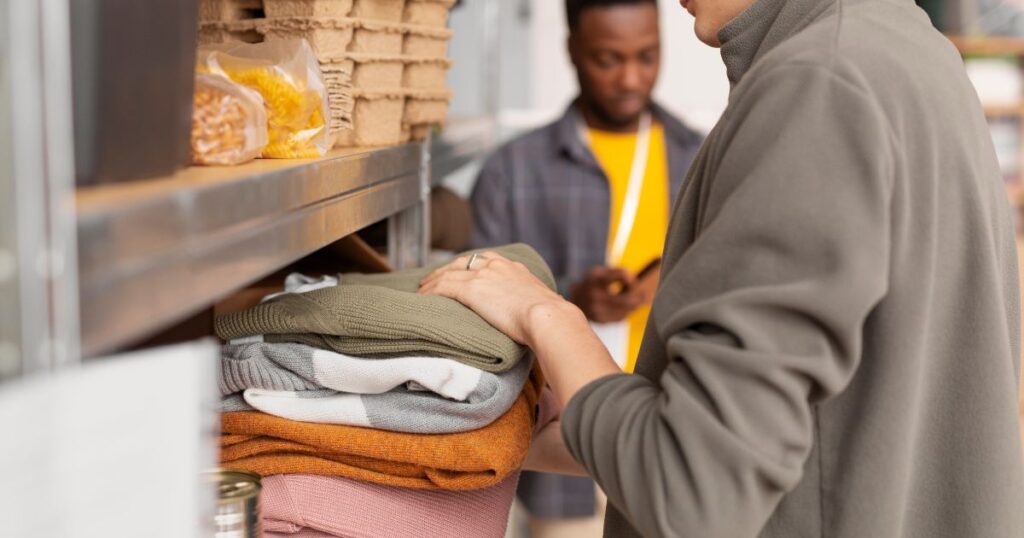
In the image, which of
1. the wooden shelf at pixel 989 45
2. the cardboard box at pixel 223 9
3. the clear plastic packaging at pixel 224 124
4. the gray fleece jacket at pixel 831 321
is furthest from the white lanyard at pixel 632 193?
the wooden shelf at pixel 989 45

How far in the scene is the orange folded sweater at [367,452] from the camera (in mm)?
909

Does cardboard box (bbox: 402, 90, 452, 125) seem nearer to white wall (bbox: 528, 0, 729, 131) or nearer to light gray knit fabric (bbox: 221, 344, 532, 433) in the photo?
light gray knit fabric (bbox: 221, 344, 532, 433)

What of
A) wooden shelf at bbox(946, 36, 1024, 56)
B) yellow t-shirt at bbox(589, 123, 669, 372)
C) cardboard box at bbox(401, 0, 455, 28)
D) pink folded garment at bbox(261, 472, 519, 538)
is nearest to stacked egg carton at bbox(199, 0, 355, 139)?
cardboard box at bbox(401, 0, 455, 28)

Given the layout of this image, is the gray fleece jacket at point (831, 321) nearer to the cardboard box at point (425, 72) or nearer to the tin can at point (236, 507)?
the tin can at point (236, 507)

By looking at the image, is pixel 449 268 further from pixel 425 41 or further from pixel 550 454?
pixel 425 41

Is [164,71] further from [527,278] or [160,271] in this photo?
[527,278]

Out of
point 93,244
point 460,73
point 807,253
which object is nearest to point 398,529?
point 807,253

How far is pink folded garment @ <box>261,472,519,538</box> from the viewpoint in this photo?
91 cm

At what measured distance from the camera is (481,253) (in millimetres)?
1105

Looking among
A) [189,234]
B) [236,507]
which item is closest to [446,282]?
[236,507]

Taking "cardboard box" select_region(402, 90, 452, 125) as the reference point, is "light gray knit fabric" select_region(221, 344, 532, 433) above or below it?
below

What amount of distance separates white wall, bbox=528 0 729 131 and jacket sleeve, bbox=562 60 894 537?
2625 millimetres

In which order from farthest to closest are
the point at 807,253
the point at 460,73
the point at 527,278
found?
the point at 460,73, the point at 527,278, the point at 807,253

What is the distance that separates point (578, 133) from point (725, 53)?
164cm
